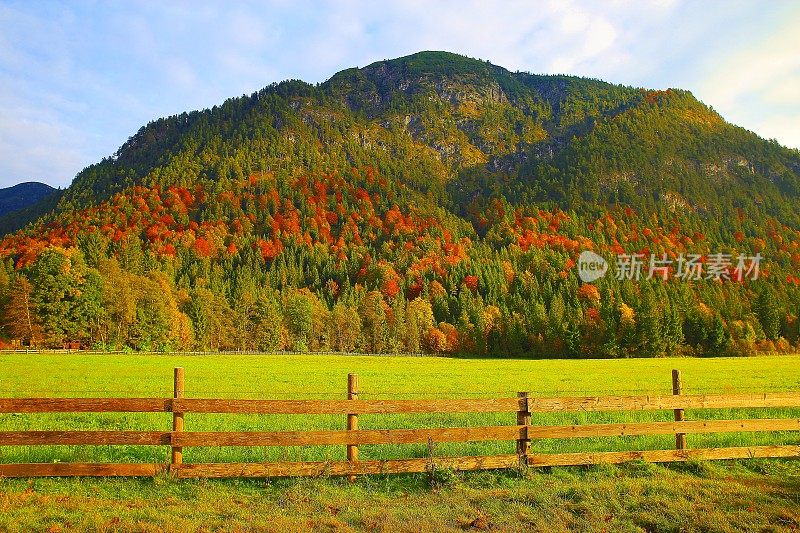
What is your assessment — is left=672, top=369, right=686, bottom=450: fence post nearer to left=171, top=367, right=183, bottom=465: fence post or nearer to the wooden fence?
the wooden fence

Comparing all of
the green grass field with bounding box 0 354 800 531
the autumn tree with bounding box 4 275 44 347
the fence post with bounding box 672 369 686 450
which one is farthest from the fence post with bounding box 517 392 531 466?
the autumn tree with bounding box 4 275 44 347

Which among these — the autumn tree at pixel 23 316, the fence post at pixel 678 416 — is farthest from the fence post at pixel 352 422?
the autumn tree at pixel 23 316

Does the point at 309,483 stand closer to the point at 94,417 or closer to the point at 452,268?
the point at 94,417

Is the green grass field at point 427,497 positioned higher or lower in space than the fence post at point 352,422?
lower

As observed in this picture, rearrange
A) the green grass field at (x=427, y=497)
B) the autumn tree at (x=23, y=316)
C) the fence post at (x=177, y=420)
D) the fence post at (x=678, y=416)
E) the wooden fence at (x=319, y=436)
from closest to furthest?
the green grass field at (x=427, y=497), the wooden fence at (x=319, y=436), the fence post at (x=177, y=420), the fence post at (x=678, y=416), the autumn tree at (x=23, y=316)

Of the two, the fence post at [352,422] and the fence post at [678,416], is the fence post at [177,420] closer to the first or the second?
the fence post at [352,422]

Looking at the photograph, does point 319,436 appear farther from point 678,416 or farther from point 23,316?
point 23,316

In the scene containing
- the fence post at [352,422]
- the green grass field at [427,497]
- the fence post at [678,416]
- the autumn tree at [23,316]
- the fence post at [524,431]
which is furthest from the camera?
the autumn tree at [23,316]

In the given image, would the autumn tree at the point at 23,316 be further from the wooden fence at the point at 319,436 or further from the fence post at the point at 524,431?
the fence post at the point at 524,431

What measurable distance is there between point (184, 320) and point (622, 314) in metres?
96.6

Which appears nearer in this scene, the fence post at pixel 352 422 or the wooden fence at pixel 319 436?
the wooden fence at pixel 319 436

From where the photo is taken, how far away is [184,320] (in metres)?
106

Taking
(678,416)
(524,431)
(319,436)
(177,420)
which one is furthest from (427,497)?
(678,416)

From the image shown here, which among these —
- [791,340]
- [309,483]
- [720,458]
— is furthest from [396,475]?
[791,340]
